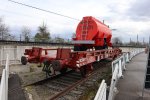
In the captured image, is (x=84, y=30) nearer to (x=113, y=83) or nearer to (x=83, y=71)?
(x=83, y=71)

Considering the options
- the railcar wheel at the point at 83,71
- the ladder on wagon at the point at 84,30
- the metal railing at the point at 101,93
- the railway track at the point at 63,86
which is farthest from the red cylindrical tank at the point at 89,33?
the metal railing at the point at 101,93

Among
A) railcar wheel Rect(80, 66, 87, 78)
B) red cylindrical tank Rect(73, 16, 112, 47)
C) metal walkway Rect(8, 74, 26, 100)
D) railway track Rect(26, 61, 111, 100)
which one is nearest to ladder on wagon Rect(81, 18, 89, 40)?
red cylindrical tank Rect(73, 16, 112, 47)

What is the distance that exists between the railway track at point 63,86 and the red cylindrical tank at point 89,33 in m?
2.07

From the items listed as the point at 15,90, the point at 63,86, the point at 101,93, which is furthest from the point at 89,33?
the point at 101,93

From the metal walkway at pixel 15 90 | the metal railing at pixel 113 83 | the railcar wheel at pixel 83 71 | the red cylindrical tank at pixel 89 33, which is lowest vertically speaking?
the metal walkway at pixel 15 90

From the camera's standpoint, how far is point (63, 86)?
13.0 m

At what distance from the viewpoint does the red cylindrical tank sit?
1670 centimetres

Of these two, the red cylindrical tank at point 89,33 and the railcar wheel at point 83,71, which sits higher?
the red cylindrical tank at point 89,33

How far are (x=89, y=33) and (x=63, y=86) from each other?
5082 millimetres

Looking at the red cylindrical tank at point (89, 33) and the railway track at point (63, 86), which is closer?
the railway track at point (63, 86)

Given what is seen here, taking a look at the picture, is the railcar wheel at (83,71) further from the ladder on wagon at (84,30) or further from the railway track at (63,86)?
the ladder on wagon at (84,30)

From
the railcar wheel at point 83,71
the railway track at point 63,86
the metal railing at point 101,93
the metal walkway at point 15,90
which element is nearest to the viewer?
the metal railing at point 101,93

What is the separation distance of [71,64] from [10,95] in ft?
11.0

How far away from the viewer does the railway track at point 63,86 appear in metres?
10.9
